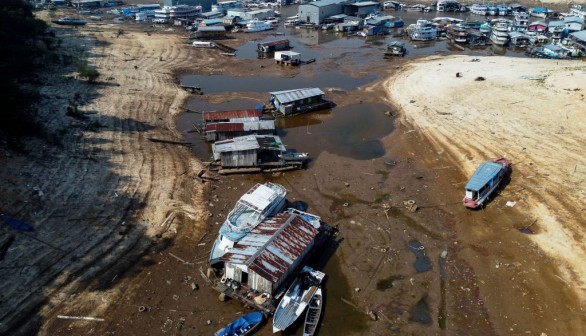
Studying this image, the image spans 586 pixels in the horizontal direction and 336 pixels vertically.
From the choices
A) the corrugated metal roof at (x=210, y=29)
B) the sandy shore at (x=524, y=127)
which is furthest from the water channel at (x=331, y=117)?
the corrugated metal roof at (x=210, y=29)

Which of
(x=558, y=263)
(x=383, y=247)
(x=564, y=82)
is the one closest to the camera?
(x=558, y=263)

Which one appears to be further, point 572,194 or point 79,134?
point 79,134

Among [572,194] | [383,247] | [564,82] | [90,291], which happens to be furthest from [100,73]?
[564,82]

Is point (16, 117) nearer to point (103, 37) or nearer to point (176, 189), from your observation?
point (176, 189)

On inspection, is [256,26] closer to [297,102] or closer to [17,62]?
[297,102]

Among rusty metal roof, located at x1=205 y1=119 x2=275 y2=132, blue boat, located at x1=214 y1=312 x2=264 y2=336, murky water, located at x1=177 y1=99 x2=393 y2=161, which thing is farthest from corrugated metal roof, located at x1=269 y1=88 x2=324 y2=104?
blue boat, located at x1=214 y1=312 x2=264 y2=336

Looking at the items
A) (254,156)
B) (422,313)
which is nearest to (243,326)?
(422,313)
